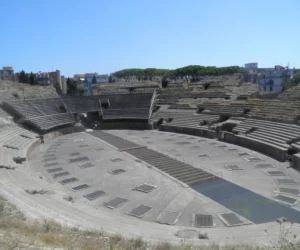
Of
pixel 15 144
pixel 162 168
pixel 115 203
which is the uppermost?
pixel 15 144

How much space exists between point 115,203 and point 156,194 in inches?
71.7

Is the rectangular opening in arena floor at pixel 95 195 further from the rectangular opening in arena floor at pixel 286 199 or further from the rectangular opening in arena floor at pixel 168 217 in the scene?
the rectangular opening in arena floor at pixel 286 199

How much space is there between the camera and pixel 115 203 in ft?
37.8

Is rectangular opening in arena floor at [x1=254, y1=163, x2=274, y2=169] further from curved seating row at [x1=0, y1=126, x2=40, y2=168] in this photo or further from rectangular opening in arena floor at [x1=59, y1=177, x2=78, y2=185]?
curved seating row at [x1=0, y1=126, x2=40, y2=168]

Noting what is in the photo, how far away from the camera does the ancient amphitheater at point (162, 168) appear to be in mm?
9633

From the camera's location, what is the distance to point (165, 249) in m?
6.44

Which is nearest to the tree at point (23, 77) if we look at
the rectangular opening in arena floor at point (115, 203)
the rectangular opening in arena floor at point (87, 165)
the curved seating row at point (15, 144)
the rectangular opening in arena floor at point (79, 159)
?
the curved seating row at point (15, 144)

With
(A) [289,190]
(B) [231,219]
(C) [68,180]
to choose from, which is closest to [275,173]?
(A) [289,190]

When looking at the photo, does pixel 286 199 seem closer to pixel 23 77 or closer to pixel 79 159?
pixel 79 159

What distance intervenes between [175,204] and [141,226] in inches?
95.3

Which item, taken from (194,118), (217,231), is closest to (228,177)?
(217,231)

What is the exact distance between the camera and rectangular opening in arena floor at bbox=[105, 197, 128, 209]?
11286mm

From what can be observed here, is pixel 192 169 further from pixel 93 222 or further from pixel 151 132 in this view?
pixel 151 132

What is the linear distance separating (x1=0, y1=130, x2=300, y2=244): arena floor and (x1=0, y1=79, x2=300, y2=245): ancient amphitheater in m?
0.04
